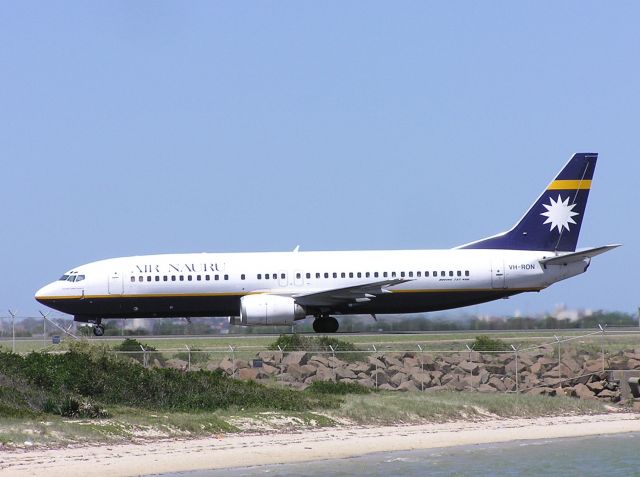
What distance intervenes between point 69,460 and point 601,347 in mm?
21349

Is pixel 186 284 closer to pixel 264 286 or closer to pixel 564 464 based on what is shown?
pixel 264 286

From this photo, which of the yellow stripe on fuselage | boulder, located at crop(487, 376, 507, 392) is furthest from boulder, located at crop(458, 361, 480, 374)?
the yellow stripe on fuselage

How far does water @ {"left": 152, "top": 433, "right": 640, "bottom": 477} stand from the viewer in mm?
22078

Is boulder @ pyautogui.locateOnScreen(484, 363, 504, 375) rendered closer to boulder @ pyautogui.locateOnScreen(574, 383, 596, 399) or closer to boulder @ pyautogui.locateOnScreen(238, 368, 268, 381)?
boulder @ pyautogui.locateOnScreen(574, 383, 596, 399)

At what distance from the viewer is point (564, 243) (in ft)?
154

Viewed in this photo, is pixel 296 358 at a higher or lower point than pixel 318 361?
higher

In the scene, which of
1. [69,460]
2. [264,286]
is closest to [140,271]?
[264,286]

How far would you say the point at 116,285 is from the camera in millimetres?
44469

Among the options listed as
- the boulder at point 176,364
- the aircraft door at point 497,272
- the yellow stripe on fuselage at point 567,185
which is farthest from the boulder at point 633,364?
the yellow stripe on fuselage at point 567,185

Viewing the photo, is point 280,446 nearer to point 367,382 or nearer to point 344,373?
point 367,382

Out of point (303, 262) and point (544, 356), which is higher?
point (303, 262)

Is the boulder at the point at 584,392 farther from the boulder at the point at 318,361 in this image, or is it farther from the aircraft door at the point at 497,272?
the aircraft door at the point at 497,272

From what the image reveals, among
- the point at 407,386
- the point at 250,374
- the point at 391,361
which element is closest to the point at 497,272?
the point at 391,361

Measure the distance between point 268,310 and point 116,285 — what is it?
5.93m
